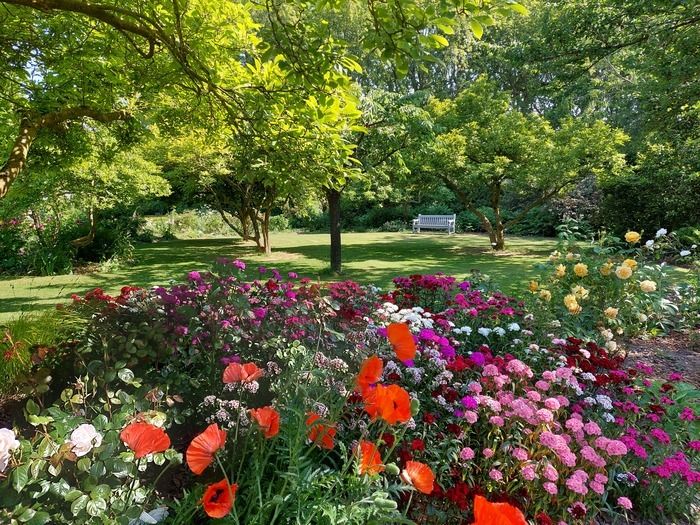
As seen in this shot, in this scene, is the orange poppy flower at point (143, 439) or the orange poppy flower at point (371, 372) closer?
the orange poppy flower at point (143, 439)

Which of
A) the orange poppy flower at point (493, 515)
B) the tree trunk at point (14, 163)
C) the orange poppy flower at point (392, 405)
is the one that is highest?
the tree trunk at point (14, 163)

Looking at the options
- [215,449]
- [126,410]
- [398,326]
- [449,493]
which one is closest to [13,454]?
[126,410]

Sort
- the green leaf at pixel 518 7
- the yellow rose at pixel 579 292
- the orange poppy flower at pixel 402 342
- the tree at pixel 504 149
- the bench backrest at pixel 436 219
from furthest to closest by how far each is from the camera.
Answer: the bench backrest at pixel 436 219
the tree at pixel 504 149
the yellow rose at pixel 579 292
the green leaf at pixel 518 7
the orange poppy flower at pixel 402 342

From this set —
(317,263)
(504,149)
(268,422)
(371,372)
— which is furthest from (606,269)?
(504,149)

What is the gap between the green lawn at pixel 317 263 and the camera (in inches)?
297

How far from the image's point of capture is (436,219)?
2052 centimetres

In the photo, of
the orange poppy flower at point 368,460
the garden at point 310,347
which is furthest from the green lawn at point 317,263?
the orange poppy flower at point 368,460

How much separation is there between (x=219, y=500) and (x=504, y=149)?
40.0 feet

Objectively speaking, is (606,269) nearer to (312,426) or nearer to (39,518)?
(312,426)

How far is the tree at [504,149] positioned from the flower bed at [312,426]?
8.78 m

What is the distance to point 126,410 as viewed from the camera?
1.29 metres

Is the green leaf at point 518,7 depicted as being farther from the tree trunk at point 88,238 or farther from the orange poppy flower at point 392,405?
the tree trunk at point 88,238

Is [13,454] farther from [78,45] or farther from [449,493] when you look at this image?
[78,45]

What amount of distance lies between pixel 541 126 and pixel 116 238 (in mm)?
11535
